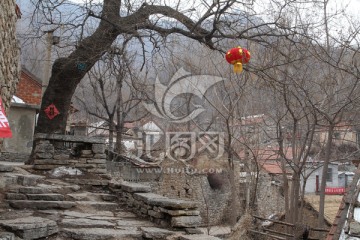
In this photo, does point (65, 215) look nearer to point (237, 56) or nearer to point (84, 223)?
point (84, 223)

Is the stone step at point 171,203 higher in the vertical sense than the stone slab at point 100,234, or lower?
higher

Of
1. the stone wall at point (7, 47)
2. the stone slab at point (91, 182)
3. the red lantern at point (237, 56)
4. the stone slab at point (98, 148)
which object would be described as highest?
the red lantern at point (237, 56)

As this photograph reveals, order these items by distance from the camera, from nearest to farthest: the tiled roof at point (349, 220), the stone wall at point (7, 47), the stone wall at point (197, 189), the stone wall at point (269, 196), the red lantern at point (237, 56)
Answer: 1. the tiled roof at point (349, 220)
2. the stone wall at point (7, 47)
3. the red lantern at point (237, 56)
4. the stone wall at point (197, 189)
5. the stone wall at point (269, 196)

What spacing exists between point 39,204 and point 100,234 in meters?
1.36

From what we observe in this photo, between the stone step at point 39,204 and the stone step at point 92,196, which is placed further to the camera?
the stone step at point 92,196

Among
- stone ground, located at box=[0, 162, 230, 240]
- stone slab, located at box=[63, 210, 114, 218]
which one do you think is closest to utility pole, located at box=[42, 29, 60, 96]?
stone ground, located at box=[0, 162, 230, 240]

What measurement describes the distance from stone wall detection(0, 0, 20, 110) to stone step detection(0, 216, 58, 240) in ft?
7.41

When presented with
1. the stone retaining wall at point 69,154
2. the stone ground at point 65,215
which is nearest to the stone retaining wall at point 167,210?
the stone ground at point 65,215

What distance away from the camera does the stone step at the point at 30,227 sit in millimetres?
4230

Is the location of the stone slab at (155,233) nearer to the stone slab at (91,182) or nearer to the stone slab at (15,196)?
the stone slab at (15,196)

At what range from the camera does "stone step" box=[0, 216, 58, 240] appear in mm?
4230

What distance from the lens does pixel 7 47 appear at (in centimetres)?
638

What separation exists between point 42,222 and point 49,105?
18.5 ft

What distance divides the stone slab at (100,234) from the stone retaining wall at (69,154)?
12.1 feet
